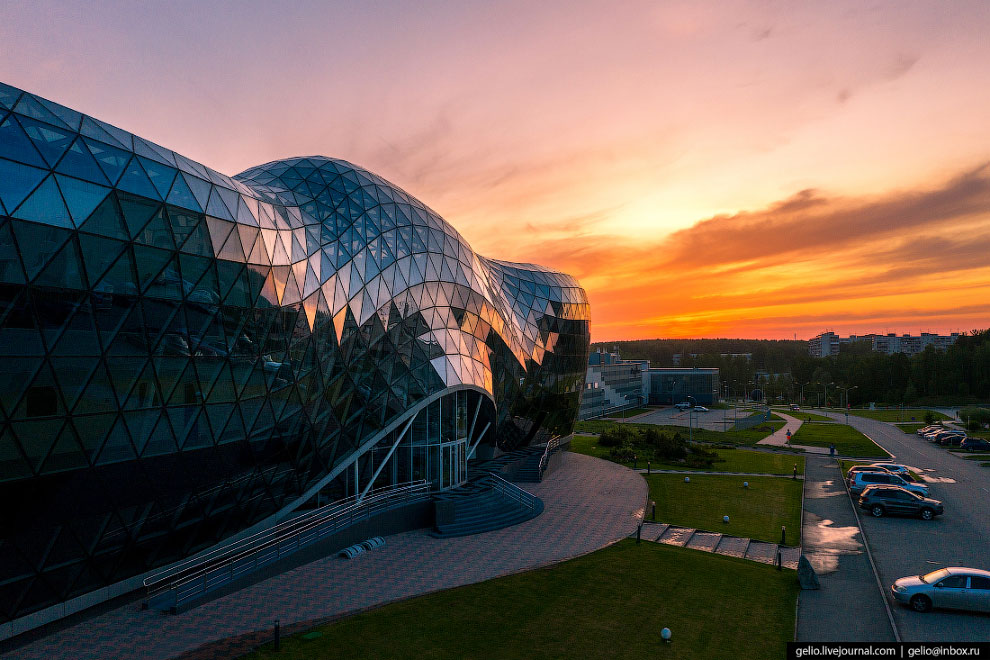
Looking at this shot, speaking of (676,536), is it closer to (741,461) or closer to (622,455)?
(622,455)

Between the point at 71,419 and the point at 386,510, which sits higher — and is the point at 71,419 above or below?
above

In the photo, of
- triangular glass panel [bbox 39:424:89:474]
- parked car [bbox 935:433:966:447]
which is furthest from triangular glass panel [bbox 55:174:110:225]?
parked car [bbox 935:433:966:447]

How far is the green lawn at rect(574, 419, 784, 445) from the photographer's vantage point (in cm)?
6112

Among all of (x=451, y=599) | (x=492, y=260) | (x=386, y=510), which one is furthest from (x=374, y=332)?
(x=492, y=260)

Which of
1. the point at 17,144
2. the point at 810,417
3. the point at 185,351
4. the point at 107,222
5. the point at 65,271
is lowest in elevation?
the point at 810,417

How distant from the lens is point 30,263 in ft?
45.3

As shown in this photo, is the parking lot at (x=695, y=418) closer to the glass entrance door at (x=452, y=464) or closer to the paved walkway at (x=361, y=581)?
the glass entrance door at (x=452, y=464)

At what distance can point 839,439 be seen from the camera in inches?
2408

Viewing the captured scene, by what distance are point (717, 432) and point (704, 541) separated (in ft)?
Result: 149

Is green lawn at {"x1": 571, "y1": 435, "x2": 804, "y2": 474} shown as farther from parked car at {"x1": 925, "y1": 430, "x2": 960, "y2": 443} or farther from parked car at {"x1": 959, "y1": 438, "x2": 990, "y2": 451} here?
parked car at {"x1": 925, "y1": 430, "x2": 960, "y2": 443}

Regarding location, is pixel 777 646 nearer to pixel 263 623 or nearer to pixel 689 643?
pixel 689 643

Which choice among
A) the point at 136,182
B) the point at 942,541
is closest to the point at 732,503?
the point at 942,541

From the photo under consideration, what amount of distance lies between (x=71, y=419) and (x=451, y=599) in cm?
1202

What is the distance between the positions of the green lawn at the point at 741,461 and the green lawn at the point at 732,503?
3.81 meters
